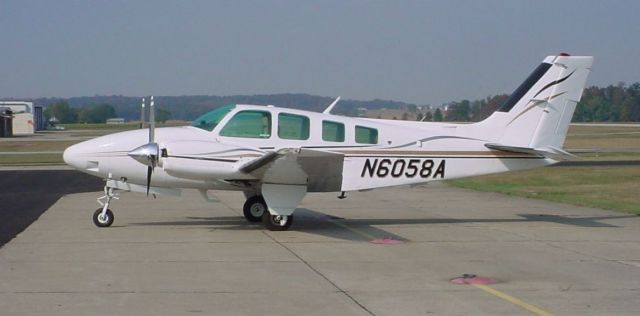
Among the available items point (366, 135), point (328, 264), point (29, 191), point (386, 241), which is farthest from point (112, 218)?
point (29, 191)

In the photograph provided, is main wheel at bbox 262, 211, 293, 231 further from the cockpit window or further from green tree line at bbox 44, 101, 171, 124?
green tree line at bbox 44, 101, 171, 124

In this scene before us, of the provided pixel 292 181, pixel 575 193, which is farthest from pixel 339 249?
pixel 575 193

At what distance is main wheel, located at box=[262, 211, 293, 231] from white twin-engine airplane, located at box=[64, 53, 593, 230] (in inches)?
0.8

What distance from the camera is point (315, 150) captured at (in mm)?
13805

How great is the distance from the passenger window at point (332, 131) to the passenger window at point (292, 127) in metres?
0.35

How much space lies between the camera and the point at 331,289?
10086 millimetres

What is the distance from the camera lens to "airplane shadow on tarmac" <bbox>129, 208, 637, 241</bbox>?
51.0 ft

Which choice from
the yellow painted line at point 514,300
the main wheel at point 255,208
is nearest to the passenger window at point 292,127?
the main wheel at point 255,208

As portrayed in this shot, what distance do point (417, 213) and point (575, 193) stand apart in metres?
7.92

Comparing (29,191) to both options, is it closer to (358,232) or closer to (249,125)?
(249,125)

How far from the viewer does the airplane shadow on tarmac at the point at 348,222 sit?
1553cm

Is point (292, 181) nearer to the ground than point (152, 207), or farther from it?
farther from it

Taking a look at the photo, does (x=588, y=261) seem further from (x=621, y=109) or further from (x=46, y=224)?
(x=621, y=109)

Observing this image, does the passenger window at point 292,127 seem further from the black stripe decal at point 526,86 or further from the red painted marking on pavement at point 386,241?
the black stripe decal at point 526,86
